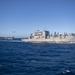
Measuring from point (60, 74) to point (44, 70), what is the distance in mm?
2790

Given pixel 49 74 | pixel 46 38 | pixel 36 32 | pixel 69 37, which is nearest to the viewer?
pixel 49 74

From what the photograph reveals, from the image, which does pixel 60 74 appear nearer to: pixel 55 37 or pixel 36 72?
pixel 36 72

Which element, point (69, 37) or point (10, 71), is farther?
Answer: point (69, 37)

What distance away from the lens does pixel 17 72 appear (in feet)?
80.4

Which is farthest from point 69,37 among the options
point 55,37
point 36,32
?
point 36,32

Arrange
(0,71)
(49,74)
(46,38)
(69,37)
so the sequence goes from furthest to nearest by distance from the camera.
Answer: (46,38) → (69,37) → (0,71) → (49,74)

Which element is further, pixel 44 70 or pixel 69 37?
pixel 69 37

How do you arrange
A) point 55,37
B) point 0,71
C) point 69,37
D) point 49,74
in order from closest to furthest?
point 49,74, point 0,71, point 69,37, point 55,37

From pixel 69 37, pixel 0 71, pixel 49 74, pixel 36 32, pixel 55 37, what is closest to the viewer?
pixel 49 74

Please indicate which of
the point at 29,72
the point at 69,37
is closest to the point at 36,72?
the point at 29,72

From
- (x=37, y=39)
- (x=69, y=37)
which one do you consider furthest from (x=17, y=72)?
(x=37, y=39)

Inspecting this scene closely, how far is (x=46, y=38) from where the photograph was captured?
182 metres

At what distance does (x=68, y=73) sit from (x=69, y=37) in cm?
13272

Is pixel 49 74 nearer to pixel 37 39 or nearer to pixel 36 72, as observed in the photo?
pixel 36 72
